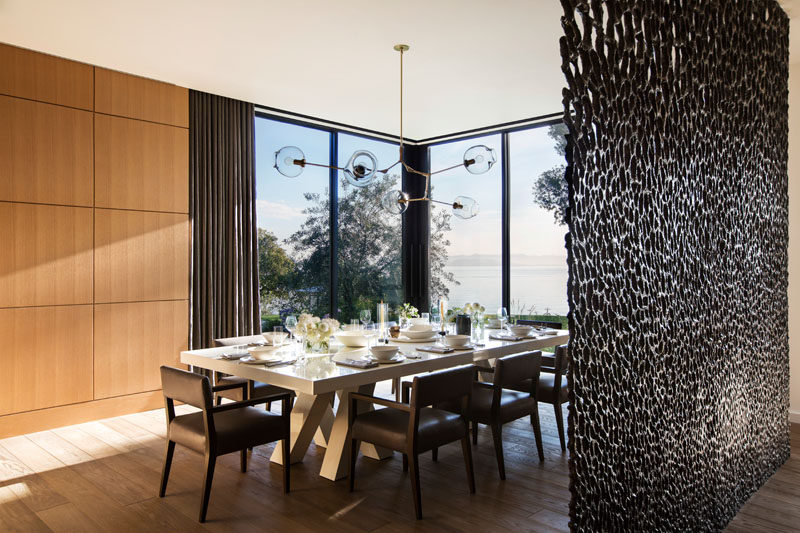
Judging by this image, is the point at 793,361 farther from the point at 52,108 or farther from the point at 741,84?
the point at 52,108

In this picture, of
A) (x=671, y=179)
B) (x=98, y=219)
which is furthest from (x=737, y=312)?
(x=98, y=219)

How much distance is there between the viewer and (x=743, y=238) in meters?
3.26

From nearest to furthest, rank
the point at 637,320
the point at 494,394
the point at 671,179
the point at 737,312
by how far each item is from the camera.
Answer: the point at 637,320
the point at 671,179
the point at 737,312
the point at 494,394

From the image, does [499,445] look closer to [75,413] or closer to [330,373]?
[330,373]

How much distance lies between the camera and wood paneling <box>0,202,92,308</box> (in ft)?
14.3

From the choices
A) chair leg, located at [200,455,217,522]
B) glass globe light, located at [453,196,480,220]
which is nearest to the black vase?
glass globe light, located at [453,196,480,220]

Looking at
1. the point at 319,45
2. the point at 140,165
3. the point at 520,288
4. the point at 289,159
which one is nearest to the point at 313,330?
the point at 289,159

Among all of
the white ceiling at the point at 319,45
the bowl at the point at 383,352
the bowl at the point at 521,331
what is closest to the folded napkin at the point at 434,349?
the bowl at the point at 383,352

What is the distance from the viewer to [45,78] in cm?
452

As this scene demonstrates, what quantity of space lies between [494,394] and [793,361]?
9.92 feet

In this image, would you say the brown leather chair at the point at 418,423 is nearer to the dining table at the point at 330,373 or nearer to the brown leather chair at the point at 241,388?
the dining table at the point at 330,373

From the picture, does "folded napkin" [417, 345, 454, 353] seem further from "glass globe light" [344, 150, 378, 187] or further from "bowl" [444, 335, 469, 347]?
"glass globe light" [344, 150, 378, 187]

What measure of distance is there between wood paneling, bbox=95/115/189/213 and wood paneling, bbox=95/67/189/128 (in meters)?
0.07

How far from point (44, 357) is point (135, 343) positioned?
71cm
